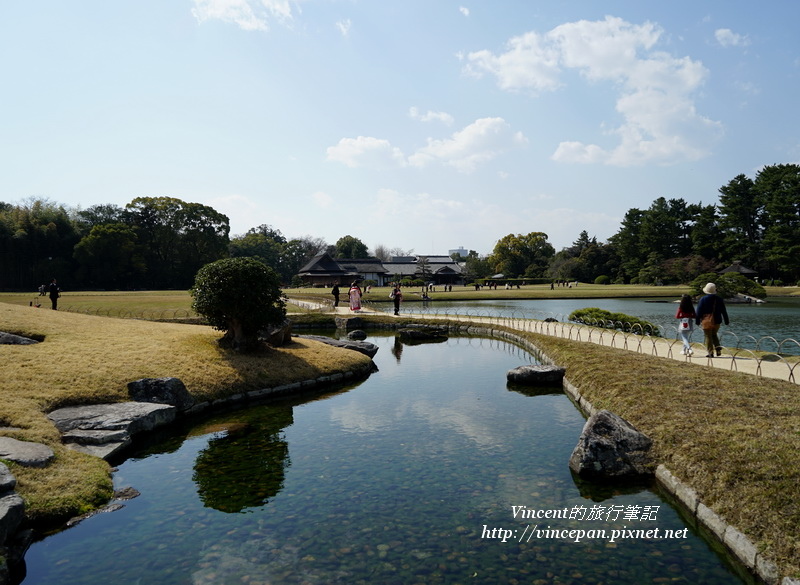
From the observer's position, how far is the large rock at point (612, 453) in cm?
816

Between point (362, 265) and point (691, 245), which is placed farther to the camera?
point (362, 265)

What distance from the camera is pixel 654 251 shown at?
252ft

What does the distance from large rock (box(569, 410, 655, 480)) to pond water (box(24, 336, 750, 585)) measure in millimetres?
340

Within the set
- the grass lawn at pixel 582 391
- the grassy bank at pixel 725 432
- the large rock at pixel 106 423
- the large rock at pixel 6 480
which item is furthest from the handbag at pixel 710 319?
the large rock at pixel 6 480

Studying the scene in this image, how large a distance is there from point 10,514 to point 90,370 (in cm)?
684

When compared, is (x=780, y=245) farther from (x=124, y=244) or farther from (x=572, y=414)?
(x=124, y=244)

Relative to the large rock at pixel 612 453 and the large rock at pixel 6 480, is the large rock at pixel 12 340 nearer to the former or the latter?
the large rock at pixel 6 480

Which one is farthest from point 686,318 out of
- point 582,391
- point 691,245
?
point 691,245

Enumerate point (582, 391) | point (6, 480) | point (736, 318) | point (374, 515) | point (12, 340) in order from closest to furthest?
point (6, 480) → point (374, 515) → point (582, 391) → point (12, 340) → point (736, 318)

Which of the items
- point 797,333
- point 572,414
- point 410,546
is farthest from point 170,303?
point 797,333

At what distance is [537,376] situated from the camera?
606 inches

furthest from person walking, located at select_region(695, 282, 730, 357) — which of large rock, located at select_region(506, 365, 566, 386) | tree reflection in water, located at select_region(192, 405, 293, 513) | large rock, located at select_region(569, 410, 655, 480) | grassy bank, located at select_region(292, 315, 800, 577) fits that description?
tree reflection in water, located at select_region(192, 405, 293, 513)

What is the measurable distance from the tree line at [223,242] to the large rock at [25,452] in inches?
2521

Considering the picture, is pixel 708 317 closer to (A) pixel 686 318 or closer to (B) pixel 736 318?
(A) pixel 686 318
